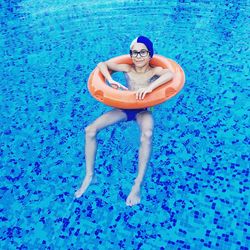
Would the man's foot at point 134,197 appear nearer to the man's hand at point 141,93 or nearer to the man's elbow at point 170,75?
the man's hand at point 141,93

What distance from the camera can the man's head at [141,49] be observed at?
3.78 metres

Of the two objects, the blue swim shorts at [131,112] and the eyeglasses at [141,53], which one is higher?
the eyeglasses at [141,53]

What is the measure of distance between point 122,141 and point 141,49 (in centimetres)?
124

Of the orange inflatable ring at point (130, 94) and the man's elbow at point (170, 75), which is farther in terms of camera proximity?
the man's elbow at point (170, 75)

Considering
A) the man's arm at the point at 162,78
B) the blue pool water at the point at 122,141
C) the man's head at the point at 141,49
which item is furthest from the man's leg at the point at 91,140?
the man's head at the point at 141,49

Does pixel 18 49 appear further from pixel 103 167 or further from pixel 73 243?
pixel 73 243

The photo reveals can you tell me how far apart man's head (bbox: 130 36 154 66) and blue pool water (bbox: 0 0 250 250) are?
3.32 feet

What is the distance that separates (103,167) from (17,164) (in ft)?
3.58

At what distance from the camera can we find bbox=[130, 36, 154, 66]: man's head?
3.78m

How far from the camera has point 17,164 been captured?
166 inches

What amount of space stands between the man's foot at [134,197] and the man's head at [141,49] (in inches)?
56.2

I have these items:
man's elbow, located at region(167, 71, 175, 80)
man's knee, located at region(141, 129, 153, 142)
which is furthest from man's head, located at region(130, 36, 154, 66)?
man's knee, located at region(141, 129, 153, 142)

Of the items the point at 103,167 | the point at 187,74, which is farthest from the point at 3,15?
the point at 103,167

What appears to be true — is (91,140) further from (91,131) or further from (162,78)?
(162,78)
